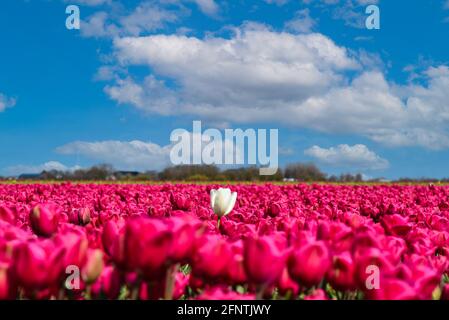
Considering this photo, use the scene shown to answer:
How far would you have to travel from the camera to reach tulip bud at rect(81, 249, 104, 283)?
2.00m

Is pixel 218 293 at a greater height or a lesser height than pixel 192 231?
lesser

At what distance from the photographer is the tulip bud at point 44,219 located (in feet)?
9.96

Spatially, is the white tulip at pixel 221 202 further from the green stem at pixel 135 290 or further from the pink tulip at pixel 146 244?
the pink tulip at pixel 146 244

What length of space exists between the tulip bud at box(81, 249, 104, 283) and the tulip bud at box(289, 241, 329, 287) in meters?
0.74

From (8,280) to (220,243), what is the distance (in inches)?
31.2

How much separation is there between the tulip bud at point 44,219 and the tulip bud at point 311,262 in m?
1.61

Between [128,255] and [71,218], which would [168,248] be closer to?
[128,255]

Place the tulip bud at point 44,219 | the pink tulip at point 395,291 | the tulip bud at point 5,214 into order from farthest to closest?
the tulip bud at point 5,214 → the tulip bud at point 44,219 → the pink tulip at point 395,291

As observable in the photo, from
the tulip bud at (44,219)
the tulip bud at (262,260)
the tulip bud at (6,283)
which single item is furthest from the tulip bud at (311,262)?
the tulip bud at (44,219)

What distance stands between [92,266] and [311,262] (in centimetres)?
83

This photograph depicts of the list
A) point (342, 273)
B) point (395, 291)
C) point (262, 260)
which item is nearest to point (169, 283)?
point (262, 260)

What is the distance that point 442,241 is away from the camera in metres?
3.59

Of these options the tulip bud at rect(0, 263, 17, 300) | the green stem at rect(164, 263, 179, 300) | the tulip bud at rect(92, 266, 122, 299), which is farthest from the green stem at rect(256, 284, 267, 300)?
the tulip bud at rect(0, 263, 17, 300)
